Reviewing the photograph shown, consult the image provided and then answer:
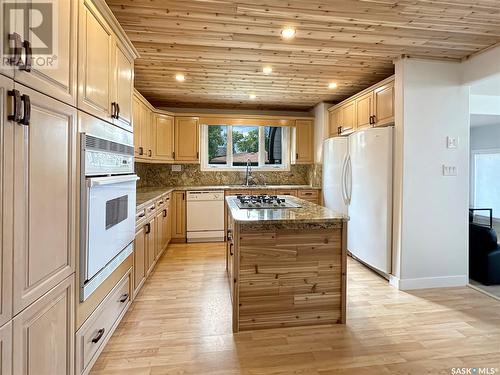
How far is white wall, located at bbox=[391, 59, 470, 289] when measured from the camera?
295 cm

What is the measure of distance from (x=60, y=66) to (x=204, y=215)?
369 centimetres

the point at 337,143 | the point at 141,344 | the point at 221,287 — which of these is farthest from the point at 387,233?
the point at 141,344

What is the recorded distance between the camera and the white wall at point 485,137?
650 cm

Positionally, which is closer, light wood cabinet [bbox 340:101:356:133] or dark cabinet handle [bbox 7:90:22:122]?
dark cabinet handle [bbox 7:90:22:122]

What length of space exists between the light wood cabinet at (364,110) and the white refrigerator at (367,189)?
25cm

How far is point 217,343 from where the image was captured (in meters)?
2.01

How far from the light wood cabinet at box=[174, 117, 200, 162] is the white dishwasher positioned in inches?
27.7

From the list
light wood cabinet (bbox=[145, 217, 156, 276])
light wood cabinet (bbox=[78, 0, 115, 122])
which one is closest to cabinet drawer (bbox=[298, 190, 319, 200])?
light wood cabinet (bbox=[145, 217, 156, 276])

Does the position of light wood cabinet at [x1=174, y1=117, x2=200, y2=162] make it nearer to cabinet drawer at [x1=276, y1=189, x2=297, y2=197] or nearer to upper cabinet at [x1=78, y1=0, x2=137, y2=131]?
cabinet drawer at [x1=276, y1=189, x2=297, y2=197]

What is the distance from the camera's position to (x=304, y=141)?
5316mm

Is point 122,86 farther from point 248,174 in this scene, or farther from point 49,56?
point 248,174

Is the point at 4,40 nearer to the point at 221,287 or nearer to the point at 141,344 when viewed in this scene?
the point at 141,344

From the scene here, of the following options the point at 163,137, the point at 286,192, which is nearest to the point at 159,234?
the point at 163,137

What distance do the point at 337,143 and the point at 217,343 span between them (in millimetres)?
3091
